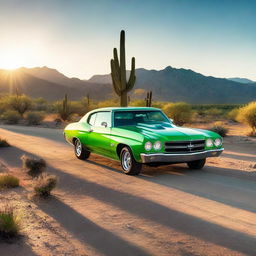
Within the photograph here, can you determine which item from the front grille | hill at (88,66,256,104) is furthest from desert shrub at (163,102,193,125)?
hill at (88,66,256,104)

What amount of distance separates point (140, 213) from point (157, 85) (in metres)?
147

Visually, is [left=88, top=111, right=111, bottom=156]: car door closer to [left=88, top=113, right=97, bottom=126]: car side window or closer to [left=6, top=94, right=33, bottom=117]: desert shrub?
[left=88, top=113, right=97, bottom=126]: car side window

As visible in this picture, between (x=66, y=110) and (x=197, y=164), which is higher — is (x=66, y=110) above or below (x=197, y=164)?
above

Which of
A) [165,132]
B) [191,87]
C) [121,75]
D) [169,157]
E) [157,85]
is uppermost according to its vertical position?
[157,85]

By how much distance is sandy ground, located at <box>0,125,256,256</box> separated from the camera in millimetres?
4559

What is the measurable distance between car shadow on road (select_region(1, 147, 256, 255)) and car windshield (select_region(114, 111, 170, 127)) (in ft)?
7.38

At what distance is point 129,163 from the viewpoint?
349 inches

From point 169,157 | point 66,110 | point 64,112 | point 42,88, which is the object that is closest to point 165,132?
point 169,157

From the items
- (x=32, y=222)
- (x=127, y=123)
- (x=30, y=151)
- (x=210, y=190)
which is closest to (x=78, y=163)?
(x=127, y=123)

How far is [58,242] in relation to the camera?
4.73m

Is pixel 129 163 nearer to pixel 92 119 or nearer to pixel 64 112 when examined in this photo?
pixel 92 119

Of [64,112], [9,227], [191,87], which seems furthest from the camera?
[191,87]

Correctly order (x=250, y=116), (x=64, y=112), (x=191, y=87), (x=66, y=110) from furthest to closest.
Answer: (x=191, y=87), (x=66, y=110), (x=64, y=112), (x=250, y=116)

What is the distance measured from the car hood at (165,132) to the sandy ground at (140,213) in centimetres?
90
